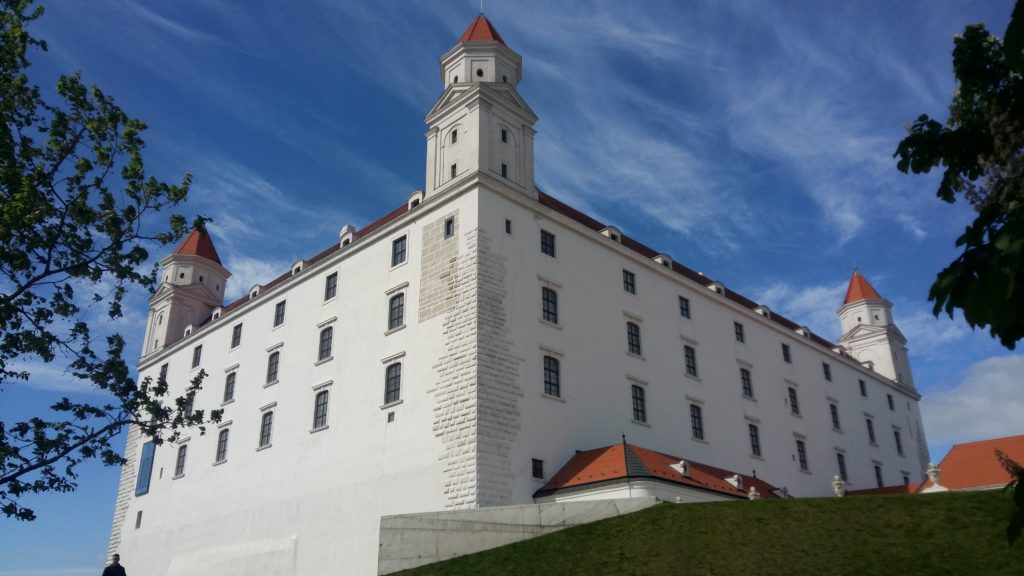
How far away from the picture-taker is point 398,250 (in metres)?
30.9

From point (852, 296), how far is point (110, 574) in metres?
49.2

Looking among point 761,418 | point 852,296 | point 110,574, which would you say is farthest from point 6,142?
point 852,296

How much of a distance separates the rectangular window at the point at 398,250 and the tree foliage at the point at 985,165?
2477cm

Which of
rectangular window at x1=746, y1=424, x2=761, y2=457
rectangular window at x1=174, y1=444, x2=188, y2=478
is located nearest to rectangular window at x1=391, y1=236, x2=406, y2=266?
rectangular window at x1=174, y1=444, x2=188, y2=478

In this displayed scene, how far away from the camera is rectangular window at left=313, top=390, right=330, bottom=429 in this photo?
30.8 m

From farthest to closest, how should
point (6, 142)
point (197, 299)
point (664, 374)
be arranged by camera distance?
1. point (197, 299)
2. point (664, 374)
3. point (6, 142)

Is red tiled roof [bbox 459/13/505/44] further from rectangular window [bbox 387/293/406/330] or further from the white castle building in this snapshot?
rectangular window [bbox 387/293/406/330]

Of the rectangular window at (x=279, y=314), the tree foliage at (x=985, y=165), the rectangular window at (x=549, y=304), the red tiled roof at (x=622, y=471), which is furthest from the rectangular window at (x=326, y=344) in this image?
the tree foliage at (x=985, y=165)

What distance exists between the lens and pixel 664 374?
106 ft

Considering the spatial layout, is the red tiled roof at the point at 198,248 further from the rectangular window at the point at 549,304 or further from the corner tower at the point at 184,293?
the rectangular window at the point at 549,304

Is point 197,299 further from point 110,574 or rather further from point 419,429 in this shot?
point 110,574

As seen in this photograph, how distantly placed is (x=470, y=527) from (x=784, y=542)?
25.3 ft

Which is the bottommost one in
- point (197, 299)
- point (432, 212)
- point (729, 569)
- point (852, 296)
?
point (729, 569)

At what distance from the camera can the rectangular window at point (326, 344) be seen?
1263 inches
